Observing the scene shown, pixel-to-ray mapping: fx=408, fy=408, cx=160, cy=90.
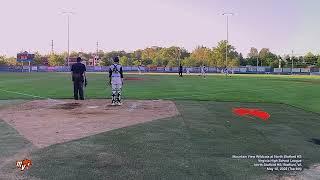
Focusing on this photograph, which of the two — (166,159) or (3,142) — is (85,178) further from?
(3,142)

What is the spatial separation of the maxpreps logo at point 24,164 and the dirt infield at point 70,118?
134cm

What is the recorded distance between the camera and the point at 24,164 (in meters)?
6.95

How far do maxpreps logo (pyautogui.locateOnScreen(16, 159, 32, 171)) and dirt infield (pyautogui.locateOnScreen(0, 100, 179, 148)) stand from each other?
52.8 inches

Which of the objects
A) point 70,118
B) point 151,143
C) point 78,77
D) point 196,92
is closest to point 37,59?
point 196,92

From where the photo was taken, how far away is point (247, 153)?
821 cm

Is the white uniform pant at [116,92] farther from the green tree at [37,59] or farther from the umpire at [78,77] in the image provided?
the green tree at [37,59]

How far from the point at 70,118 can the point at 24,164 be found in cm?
592

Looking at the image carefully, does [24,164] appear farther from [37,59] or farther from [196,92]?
[37,59]

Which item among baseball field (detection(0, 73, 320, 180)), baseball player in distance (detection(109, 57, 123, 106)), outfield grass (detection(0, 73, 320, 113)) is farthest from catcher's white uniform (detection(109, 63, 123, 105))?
outfield grass (detection(0, 73, 320, 113))

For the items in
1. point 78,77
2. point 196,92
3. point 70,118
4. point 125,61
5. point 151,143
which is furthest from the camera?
point 125,61

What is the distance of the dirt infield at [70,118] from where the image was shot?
32.6ft

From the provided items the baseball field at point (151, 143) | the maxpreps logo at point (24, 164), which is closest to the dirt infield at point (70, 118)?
the baseball field at point (151, 143)

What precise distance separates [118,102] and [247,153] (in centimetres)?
991

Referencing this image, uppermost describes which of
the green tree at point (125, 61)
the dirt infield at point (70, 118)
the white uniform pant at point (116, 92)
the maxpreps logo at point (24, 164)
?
the green tree at point (125, 61)
